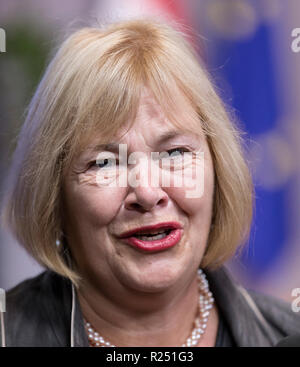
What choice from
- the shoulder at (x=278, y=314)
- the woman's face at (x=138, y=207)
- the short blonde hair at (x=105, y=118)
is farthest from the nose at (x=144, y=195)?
the shoulder at (x=278, y=314)

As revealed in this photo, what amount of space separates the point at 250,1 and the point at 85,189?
105 centimetres

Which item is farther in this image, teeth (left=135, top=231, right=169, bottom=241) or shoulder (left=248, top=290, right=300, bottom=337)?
shoulder (left=248, top=290, right=300, bottom=337)

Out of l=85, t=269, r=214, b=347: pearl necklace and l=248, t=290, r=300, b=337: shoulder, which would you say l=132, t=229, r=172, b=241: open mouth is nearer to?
l=85, t=269, r=214, b=347: pearl necklace

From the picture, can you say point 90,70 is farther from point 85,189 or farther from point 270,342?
point 270,342

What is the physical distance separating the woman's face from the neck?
0.17 ft

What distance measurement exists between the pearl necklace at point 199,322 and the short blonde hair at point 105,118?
6 cm

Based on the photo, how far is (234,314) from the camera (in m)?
1.20

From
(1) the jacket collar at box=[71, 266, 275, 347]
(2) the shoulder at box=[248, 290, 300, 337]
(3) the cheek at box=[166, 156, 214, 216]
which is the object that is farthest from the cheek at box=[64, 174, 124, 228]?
(2) the shoulder at box=[248, 290, 300, 337]

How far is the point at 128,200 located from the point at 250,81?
3.28 ft

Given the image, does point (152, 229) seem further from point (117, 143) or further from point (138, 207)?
point (117, 143)

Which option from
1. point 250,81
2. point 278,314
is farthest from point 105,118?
point 250,81

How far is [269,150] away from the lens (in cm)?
184

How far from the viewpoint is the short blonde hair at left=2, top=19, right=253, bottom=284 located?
101 centimetres
